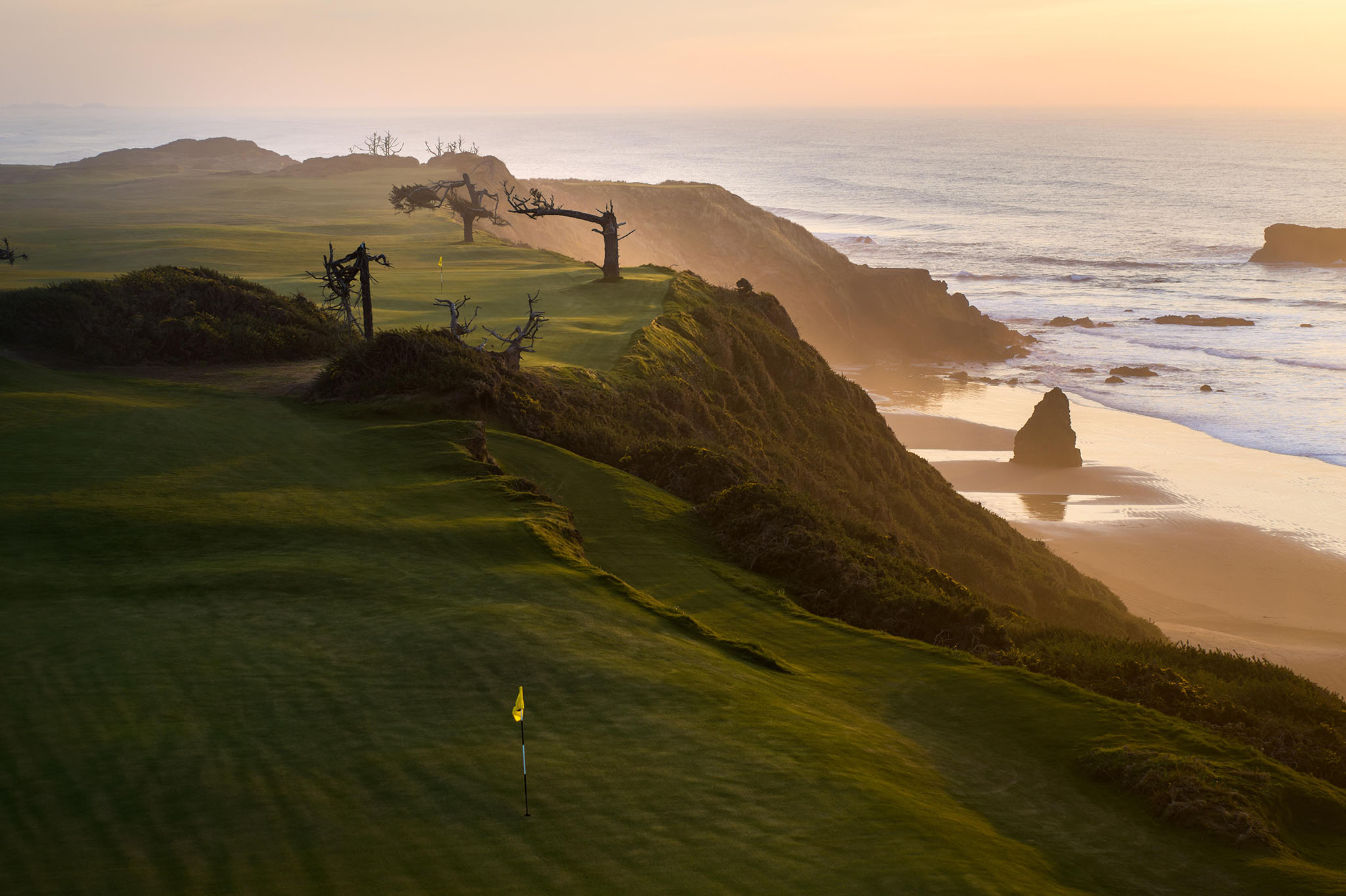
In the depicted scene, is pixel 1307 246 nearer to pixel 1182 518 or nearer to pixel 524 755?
pixel 1182 518

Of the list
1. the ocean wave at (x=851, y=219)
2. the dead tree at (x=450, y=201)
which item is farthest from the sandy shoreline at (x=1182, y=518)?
the ocean wave at (x=851, y=219)

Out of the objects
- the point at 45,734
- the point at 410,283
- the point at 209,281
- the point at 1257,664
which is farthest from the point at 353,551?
the point at 410,283

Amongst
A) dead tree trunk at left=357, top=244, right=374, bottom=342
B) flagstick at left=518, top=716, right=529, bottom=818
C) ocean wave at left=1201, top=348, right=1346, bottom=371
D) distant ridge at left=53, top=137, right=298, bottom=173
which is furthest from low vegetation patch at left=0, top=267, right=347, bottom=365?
distant ridge at left=53, top=137, right=298, bottom=173

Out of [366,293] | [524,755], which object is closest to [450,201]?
[366,293]

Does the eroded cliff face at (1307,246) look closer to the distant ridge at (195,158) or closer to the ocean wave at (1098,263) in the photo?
the ocean wave at (1098,263)

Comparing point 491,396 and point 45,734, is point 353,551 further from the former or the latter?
point 491,396

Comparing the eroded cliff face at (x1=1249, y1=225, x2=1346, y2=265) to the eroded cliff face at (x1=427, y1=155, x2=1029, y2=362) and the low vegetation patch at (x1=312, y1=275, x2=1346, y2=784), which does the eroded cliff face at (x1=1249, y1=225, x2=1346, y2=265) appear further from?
the low vegetation patch at (x1=312, y1=275, x2=1346, y2=784)
